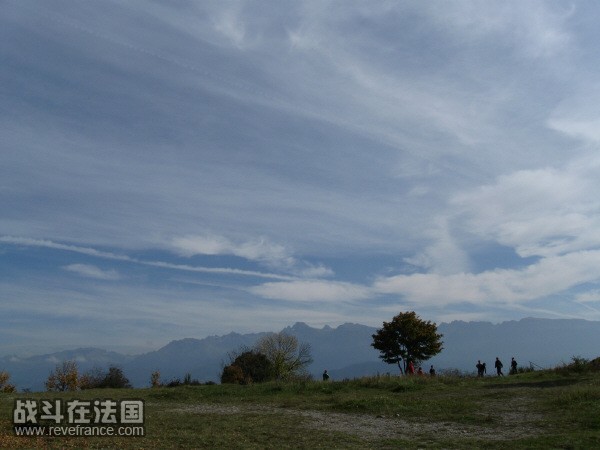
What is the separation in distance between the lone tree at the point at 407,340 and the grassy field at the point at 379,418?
94.4 feet

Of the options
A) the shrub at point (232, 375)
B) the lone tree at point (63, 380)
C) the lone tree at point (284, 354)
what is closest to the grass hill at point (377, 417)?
the shrub at point (232, 375)

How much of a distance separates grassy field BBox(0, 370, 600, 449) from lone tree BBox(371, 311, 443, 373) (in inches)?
1132

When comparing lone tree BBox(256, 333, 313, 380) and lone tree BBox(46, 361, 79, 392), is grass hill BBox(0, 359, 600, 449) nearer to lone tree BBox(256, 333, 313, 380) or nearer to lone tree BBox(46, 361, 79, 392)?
lone tree BBox(256, 333, 313, 380)

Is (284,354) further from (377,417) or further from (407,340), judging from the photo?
(377,417)

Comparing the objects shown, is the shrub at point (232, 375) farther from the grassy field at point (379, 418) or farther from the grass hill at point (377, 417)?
the grassy field at point (379, 418)

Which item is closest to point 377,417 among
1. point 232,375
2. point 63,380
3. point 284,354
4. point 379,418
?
point 379,418

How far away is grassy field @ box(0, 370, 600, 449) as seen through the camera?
49.6 ft

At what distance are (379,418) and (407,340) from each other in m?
43.0

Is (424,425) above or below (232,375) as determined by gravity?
above

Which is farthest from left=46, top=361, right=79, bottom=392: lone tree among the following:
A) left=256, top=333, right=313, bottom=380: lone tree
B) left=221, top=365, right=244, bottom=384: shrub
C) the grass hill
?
the grass hill

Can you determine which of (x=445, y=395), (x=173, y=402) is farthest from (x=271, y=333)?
(x=445, y=395)

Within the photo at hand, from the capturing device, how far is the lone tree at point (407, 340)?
62344mm

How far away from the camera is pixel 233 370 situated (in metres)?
53.9

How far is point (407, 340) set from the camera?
206ft
